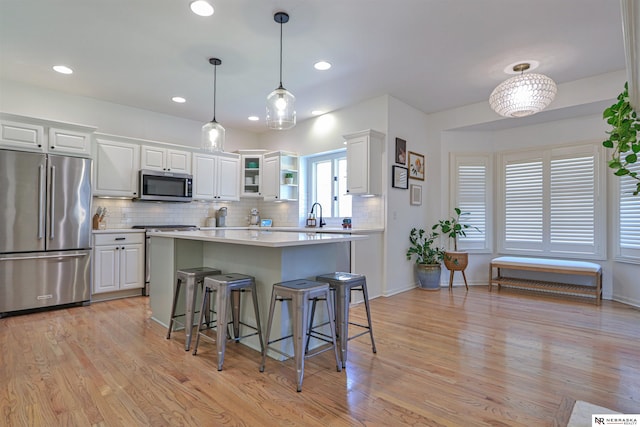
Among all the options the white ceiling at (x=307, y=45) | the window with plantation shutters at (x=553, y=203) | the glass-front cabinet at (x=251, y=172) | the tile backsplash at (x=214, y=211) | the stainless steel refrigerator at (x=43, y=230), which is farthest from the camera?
the glass-front cabinet at (x=251, y=172)

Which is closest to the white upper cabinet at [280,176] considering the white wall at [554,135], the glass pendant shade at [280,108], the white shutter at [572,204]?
the white wall at [554,135]

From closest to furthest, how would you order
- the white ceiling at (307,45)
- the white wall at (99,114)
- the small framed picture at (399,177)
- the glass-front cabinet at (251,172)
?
the white ceiling at (307,45)
the white wall at (99,114)
the small framed picture at (399,177)
the glass-front cabinet at (251,172)

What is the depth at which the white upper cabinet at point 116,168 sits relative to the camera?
14.9 ft

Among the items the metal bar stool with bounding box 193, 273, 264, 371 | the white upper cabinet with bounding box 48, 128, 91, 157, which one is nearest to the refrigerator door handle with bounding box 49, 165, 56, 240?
the white upper cabinet with bounding box 48, 128, 91, 157

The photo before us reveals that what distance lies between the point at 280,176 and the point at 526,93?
380cm

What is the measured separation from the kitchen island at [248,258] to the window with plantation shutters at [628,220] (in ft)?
12.5

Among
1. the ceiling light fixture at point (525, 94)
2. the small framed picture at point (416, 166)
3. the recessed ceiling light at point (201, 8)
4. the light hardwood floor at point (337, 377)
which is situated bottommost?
the light hardwood floor at point (337, 377)

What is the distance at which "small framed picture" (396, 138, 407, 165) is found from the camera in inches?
192

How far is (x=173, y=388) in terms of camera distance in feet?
6.86

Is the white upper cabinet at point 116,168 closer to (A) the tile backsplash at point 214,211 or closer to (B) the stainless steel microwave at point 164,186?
(B) the stainless steel microwave at point 164,186

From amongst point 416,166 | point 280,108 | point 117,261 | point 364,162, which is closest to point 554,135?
point 416,166

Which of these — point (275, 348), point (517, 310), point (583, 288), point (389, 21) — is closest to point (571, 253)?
point (583, 288)

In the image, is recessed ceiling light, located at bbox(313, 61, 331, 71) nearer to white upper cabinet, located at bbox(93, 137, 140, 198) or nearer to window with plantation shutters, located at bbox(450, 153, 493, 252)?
window with plantation shutters, located at bbox(450, 153, 493, 252)

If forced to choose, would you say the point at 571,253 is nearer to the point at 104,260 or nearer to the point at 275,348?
the point at 275,348
